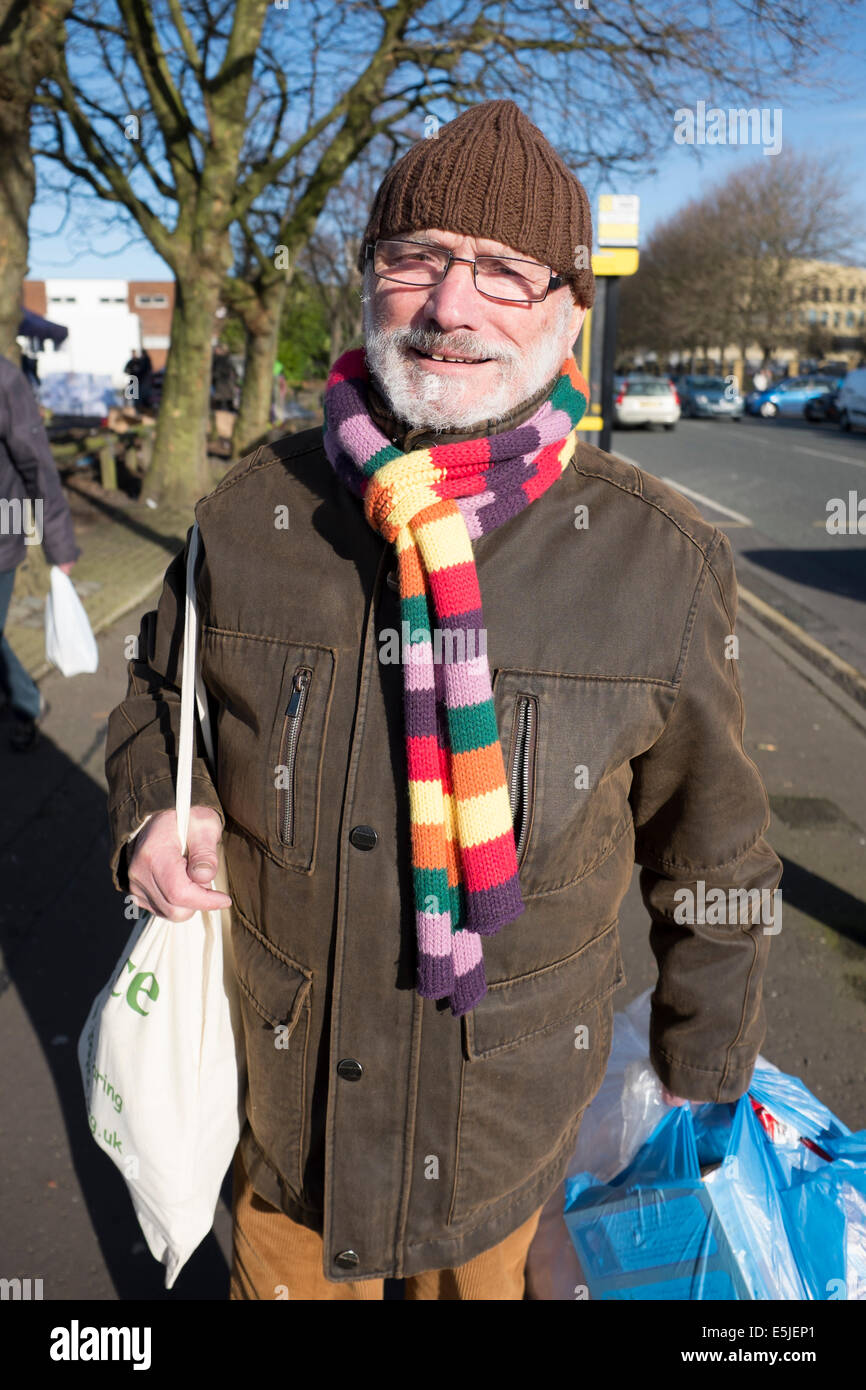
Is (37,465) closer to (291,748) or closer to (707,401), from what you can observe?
(291,748)

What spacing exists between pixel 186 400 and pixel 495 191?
1140 centimetres

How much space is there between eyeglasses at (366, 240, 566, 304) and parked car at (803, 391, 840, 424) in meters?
34.6

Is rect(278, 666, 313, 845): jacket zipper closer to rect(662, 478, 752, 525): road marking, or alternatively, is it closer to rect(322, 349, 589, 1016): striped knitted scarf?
rect(322, 349, 589, 1016): striped knitted scarf

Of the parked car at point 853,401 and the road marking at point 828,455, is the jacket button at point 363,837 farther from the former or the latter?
the parked car at point 853,401

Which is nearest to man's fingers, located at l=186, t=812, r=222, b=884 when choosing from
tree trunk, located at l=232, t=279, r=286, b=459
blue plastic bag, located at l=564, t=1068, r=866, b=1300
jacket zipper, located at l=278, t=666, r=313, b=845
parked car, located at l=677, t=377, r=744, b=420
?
jacket zipper, located at l=278, t=666, r=313, b=845

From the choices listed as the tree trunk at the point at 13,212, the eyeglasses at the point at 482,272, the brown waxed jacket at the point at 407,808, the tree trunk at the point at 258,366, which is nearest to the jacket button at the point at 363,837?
the brown waxed jacket at the point at 407,808

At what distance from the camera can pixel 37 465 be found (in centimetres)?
473

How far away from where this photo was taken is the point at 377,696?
150 centimetres

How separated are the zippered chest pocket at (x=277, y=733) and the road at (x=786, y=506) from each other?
20.0 feet

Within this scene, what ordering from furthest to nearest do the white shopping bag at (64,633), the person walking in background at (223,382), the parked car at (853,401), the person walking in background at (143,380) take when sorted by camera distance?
the person walking in background at (223,382) → the parked car at (853,401) → the person walking in background at (143,380) → the white shopping bag at (64,633)

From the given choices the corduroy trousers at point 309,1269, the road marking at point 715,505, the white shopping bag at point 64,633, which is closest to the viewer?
the corduroy trousers at point 309,1269

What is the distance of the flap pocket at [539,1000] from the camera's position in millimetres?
1537
